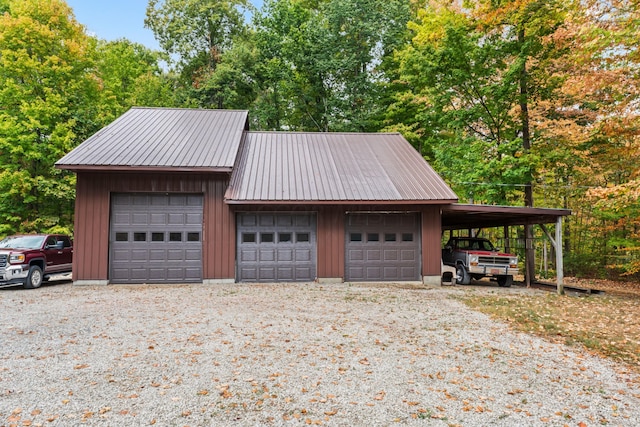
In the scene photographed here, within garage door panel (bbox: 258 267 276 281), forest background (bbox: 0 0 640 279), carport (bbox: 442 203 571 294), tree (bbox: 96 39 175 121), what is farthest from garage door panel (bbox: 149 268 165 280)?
tree (bbox: 96 39 175 121)

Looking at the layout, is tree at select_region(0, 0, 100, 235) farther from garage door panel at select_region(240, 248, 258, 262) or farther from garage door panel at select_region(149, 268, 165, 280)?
garage door panel at select_region(240, 248, 258, 262)

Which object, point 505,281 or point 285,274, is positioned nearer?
point 285,274

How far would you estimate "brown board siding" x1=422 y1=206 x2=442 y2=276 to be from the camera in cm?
1191

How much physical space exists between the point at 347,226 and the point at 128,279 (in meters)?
7.03

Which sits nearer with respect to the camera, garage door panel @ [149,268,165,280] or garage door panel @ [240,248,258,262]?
garage door panel @ [149,268,165,280]

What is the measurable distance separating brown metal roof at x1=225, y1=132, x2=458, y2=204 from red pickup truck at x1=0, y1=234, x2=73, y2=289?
19.0 feet

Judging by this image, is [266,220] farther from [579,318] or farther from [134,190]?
[579,318]

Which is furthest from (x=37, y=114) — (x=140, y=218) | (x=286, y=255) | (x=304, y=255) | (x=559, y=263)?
(x=559, y=263)

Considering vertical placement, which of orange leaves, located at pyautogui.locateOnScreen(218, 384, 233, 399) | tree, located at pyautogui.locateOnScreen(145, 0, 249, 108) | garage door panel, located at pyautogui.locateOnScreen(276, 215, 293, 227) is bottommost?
orange leaves, located at pyautogui.locateOnScreen(218, 384, 233, 399)

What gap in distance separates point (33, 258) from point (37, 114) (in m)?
10.6

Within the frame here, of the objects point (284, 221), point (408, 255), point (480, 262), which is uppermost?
point (284, 221)

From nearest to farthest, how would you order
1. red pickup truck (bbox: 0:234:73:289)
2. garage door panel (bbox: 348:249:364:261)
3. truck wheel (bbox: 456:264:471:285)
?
1. red pickup truck (bbox: 0:234:73:289)
2. garage door panel (bbox: 348:249:364:261)
3. truck wheel (bbox: 456:264:471:285)

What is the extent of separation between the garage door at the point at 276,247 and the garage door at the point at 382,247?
128 cm

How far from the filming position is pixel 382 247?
12.0m
